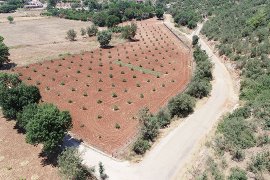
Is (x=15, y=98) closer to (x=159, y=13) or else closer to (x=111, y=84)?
(x=111, y=84)

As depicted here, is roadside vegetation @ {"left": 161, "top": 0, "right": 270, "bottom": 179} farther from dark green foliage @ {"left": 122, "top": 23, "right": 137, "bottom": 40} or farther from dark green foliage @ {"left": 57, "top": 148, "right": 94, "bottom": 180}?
dark green foliage @ {"left": 122, "top": 23, "right": 137, "bottom": 40}

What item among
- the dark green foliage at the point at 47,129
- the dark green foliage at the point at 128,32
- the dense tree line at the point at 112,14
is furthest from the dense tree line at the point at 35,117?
the dense tree line at the point at 112,14

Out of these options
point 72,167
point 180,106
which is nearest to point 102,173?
point 72,167

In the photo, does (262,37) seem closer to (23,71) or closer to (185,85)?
(185,85)

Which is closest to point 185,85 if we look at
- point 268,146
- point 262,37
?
point 262,37

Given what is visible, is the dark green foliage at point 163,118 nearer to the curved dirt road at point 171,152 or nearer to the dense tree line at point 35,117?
the curved dirt road at point 171,152

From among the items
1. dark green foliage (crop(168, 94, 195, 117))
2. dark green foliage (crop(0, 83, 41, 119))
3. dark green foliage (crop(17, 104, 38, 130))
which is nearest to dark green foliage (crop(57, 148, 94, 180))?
dark green foliage (crop(17, 104, 38, 130))
